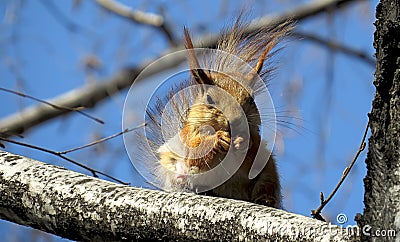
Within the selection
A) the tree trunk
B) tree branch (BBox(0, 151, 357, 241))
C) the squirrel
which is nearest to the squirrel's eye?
the squirrel

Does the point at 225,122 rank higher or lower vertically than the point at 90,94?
lower

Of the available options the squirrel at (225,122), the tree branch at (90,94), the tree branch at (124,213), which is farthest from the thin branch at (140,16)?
the tree branch at (124,213)

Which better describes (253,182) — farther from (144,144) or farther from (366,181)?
(366,181)

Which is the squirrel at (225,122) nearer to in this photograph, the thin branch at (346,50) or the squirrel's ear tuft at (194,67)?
the squirrel's ear tuft at (194,67)

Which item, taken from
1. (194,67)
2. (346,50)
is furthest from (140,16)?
(194,67)

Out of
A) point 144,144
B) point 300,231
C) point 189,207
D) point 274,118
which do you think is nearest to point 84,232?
point 189,207

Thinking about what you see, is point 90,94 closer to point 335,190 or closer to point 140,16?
point 140,16
